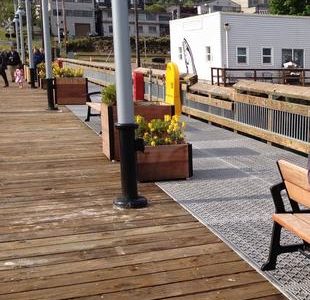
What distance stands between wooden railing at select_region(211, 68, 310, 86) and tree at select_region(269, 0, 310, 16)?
13527mm

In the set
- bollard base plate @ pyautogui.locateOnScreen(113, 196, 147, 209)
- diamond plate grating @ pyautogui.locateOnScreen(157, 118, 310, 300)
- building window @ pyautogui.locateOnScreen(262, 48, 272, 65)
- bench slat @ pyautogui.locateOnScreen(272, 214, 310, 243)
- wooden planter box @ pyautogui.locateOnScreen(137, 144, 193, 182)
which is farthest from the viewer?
building window @ pyautogui.locateOnScreen(262, 48, 272, 65)

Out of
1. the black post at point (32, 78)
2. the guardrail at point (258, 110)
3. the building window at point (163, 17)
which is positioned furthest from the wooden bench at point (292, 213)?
the building window at point (163, 17)

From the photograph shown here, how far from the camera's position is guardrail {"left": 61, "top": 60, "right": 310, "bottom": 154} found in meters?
7.61

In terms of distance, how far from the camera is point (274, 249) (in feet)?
12.4

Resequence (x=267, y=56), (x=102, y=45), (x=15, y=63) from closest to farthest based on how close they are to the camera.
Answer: (x=15, y=63) → (x=267, y=56) → (x=102, y=45)

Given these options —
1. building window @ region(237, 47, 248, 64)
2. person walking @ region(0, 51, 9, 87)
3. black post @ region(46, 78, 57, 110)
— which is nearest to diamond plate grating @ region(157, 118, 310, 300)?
black post @ region(46, 78, 57, 110)

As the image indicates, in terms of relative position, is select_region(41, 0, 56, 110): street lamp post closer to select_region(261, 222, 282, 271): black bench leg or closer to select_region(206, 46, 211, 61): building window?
select_region(261, 222, 282, 271): black bench leg

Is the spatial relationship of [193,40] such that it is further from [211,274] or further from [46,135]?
[211,274]

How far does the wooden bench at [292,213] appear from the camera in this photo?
11.1ft

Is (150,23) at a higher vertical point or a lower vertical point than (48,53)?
higher

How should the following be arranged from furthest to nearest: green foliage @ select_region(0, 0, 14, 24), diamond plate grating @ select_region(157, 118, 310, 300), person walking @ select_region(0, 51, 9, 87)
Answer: green foliage @ select_region(0, 0, 14, 24), person walking @ select_region(0, 51, 9, 87), diamond plate grating @ select_region(157, 118, 310, 300)

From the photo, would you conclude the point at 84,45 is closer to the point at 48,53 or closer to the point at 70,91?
the point at 70,91

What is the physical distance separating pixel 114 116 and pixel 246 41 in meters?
24.1

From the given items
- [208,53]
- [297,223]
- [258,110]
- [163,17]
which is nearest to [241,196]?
[297,223]
